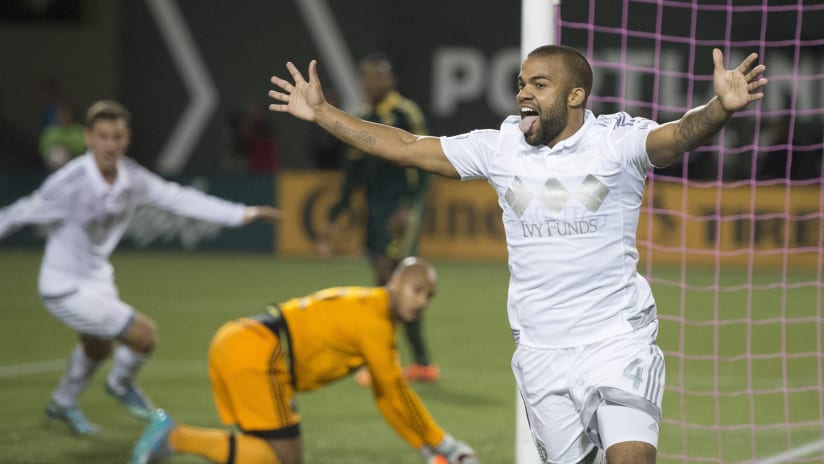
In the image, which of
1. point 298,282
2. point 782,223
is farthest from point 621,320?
point 782,223

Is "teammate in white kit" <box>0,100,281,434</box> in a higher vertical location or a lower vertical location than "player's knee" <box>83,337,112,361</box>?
higher

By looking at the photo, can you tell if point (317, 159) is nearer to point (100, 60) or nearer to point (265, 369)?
point (100, 60)

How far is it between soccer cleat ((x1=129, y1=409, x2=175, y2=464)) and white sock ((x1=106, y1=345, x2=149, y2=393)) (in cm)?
191

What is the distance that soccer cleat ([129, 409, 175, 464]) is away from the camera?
5.15 meters

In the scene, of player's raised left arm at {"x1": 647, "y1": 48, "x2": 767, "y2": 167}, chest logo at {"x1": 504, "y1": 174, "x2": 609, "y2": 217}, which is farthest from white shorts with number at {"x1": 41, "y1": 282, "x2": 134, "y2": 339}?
player's raised left arm at {"x1": 647, "y1": 48, "x2": 767, "y2": 167}

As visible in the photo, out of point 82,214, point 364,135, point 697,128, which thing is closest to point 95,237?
point 82,214

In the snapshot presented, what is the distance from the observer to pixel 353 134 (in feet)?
14.7

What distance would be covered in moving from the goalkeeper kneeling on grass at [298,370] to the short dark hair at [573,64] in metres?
1.71

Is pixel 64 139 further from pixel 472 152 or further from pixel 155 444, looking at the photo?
pixel 472 152

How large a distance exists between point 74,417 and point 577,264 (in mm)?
3979

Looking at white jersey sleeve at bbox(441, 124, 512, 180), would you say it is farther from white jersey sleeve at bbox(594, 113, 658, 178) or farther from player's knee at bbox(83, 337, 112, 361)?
player's knee at bbox(83, 337, 112, 361)

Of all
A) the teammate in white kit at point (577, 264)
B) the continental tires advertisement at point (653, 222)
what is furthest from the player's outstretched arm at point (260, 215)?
the continental tires advertisement at point (653, 222)

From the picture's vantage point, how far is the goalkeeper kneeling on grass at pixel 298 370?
5324 mm

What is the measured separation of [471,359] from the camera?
980 cm
